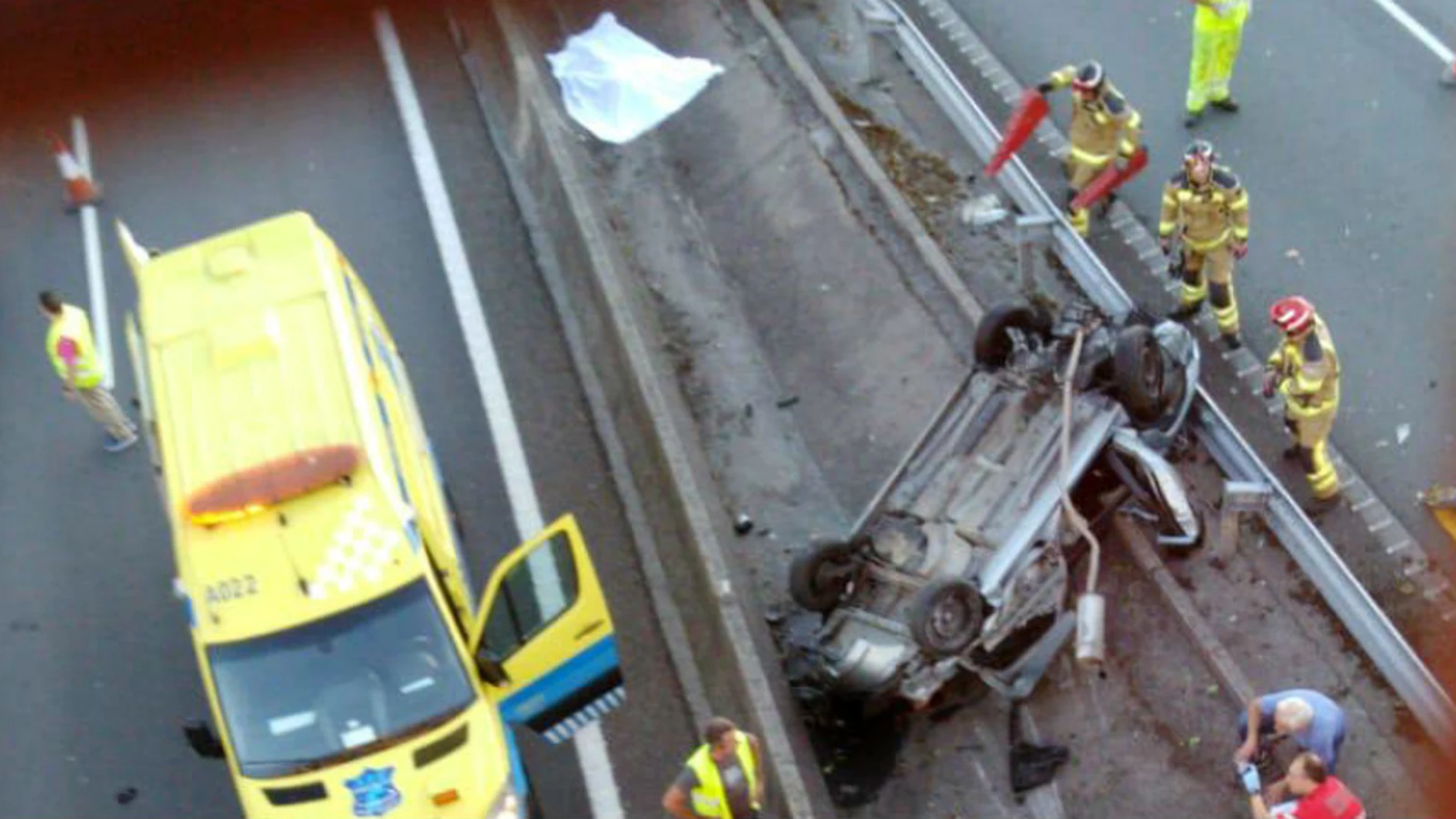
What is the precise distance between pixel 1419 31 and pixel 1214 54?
1.99m

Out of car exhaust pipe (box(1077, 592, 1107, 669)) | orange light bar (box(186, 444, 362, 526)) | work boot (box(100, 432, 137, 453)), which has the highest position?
orange light bar (box(186, 444, 362, 526))

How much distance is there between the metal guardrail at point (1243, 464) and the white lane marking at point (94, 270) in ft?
19.9

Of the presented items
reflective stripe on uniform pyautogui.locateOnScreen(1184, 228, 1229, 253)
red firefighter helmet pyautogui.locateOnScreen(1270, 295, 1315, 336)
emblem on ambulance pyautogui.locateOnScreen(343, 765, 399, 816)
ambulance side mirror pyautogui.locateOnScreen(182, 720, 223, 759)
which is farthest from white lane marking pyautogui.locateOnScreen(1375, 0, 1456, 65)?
ambulance side mirror pyautogui.locateOnScreen(182, 720, 223, 759)

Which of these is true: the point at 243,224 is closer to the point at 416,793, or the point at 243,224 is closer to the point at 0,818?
the point at 0,818

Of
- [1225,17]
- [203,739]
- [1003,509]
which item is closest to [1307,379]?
[1003,509]

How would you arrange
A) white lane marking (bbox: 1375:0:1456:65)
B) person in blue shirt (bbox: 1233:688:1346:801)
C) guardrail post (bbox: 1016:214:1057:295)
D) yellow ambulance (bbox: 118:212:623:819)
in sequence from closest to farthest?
person in blue shirt (bbox: 1233:688:1346:801) < yellow ambulance (bbox: 118:212:623:819) < guardrail post (bbox: 1016:214:1057:295) < white lane marking (bbox: 1375:0:1456:65)

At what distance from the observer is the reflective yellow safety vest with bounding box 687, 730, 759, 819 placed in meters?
8.21

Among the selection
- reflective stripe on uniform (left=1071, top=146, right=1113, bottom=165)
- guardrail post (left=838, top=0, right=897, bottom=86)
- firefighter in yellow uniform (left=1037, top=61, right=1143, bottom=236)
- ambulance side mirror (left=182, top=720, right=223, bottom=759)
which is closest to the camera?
ambulance side mirror (left=182, top=720, right=223, bottom=759)

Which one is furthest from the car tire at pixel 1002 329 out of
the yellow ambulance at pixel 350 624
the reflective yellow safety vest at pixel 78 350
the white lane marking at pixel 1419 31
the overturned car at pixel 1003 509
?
the reflective yellow safety vest at pixel 78 350

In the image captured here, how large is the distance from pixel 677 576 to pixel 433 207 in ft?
14.1

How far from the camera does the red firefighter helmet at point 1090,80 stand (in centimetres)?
1227

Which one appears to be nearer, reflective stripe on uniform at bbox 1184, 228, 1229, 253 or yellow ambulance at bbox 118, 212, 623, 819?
yellow ambulance at bbox 118, 212, 623, 819

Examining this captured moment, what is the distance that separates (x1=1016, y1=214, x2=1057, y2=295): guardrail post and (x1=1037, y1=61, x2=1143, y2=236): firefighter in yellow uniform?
28.5 inches

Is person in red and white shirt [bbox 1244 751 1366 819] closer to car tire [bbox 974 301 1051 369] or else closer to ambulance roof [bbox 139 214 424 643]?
car tire [bbox 974 301 1051 369]
